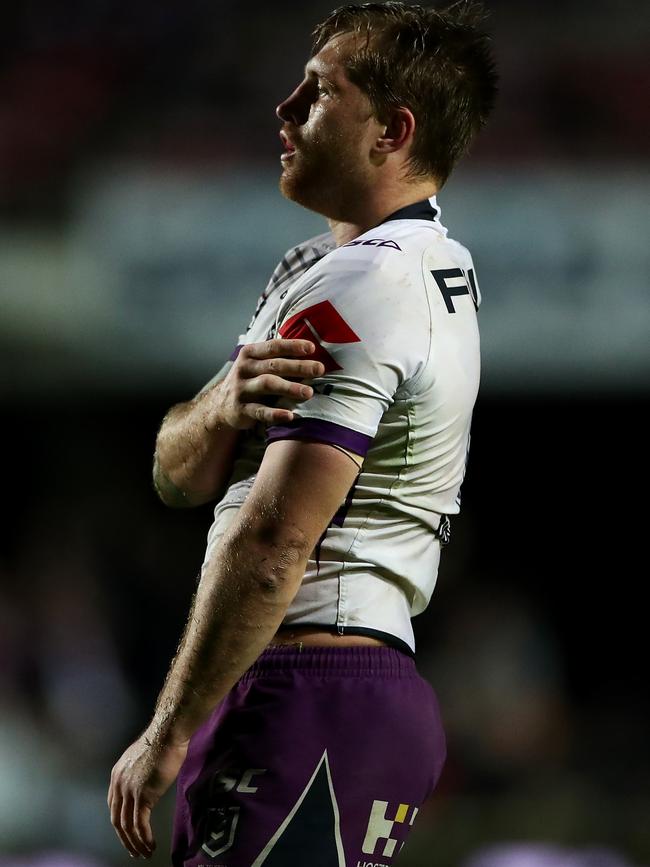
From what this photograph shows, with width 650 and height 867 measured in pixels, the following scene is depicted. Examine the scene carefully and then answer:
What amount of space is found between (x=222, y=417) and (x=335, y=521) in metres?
0.26

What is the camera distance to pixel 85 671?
20.7 feet

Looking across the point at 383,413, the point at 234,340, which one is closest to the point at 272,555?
the point at 383,413

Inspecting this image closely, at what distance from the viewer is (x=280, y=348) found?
184 centimetres

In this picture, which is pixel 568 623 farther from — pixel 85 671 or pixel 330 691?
pixel 330 691

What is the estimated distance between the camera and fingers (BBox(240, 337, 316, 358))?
1.82 m

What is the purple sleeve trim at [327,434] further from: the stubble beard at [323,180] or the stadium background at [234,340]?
the stadium background at [234,340]

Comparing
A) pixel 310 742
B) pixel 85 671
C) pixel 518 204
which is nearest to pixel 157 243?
pixel 518 204

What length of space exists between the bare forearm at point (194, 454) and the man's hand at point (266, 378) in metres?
0.09

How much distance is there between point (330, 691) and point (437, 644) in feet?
15.6

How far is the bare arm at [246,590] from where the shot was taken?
1.75 metres

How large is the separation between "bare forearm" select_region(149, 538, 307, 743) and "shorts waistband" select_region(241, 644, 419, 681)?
0.11 meters

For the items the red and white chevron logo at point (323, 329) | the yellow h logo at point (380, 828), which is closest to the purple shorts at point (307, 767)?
the yellow h logo at point (380, 828)

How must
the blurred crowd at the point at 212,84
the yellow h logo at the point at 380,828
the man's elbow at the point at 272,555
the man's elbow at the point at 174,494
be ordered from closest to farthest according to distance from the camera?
the man's elbow at the point at 272,555
the yellow h logo at the point at 380,828
the man's elbow at the point at 174,494
the blurred crowd at the point at 212,84

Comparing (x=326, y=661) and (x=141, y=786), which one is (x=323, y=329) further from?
(x=141, y=786)
